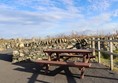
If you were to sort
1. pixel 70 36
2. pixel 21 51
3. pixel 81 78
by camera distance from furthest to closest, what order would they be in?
pixel 70 36 < pixel 21 51 < pixel 81 78

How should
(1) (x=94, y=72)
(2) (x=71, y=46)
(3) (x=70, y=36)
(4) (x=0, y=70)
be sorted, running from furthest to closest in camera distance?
(3) (x=70, y=36) → (2) (x=71, y=46) → (4) (x=0, y=70) → (1) (x=94, y=72)

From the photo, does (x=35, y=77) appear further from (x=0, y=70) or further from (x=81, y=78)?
(x=0, y=70)

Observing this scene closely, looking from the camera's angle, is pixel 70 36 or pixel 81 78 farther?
pixel 70 36

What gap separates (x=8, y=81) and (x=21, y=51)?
4.63 metres

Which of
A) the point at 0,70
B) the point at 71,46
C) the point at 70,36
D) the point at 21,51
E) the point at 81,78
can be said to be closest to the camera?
the point at 81,78

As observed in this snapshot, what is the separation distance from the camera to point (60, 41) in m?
14.8

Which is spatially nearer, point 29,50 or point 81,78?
point 81,78

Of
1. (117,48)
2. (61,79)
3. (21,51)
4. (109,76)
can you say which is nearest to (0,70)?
(21,51)

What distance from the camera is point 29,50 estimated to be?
41.7 feet

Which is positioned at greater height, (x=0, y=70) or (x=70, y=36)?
(x=70, y=36)

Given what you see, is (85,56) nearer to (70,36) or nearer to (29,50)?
(29,50)

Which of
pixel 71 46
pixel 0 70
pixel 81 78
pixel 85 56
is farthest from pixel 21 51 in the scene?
pixel 81 78

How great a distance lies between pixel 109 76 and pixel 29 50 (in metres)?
5.78

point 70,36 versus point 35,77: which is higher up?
point 70,36
